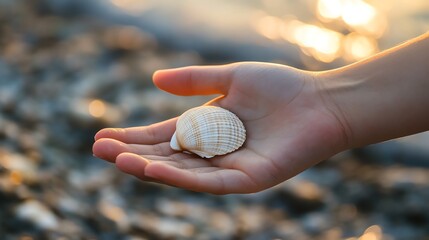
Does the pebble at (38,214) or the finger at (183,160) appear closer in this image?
the finger at (183,160)

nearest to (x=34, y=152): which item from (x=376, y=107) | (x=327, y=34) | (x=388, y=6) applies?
(x=376, y=107)

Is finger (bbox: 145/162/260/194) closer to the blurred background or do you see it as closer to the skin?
the skin

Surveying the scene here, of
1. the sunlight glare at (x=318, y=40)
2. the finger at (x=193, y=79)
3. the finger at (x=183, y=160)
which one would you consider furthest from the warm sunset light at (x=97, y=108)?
the sunlight glare at (x=318, y=40)

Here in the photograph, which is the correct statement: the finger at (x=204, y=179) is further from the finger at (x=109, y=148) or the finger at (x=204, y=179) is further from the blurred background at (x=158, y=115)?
the blurred background at (x=158, y=115)

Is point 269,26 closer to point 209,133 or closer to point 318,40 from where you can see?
point 318,40

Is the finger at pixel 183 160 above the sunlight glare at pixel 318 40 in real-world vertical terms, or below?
below

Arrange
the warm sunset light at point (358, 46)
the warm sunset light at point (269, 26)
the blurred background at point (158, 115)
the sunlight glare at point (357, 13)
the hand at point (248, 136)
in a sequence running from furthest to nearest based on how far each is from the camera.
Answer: the sunlight glare at point (357, 13) → the warm sunset light at point (269, 26) → the warm sunset light at point (358, 46) → the blurred background at point (158, 115) → the hand at point (248, 136)

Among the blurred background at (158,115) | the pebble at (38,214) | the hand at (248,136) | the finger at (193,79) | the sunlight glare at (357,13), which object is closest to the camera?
the hand at (248,136)

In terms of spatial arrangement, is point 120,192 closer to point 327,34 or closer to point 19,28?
point 19,28
